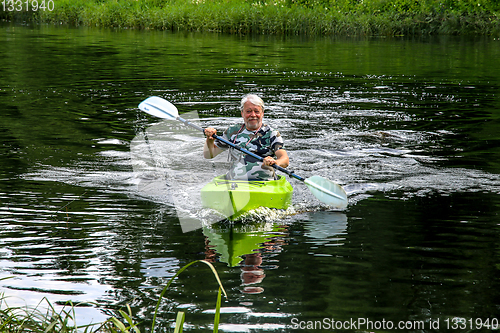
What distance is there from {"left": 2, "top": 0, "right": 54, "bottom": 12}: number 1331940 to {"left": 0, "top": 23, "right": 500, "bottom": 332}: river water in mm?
25385

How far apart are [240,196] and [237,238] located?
1.36ft

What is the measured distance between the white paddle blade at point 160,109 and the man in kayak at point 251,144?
3.08 feet

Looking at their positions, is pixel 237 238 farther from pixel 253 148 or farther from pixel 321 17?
pixel 321 17

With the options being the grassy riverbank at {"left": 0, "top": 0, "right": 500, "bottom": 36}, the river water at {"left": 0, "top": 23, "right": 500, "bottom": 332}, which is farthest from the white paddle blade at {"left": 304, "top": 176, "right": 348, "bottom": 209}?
the grassy riverbank at {"left": 0, "top": 0, "right": 500, "bottom": 36}

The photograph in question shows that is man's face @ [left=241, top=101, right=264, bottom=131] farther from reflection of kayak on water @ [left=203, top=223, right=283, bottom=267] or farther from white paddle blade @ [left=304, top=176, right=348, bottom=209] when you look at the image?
reflection of kayak on water @ [left=203, top=223, right=283, bottom=267]

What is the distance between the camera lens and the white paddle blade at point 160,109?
694 centimetres

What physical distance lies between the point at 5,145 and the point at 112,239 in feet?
14.6

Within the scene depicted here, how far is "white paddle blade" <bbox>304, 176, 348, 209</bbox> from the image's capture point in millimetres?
5898

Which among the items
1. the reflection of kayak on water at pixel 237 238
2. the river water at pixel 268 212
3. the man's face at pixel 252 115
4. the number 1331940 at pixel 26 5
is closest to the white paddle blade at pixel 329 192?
the river water at pixel 268 212

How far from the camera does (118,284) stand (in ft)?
13.3

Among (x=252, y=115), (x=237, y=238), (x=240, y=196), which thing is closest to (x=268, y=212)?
(x=240, y=196)

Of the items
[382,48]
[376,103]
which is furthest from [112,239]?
[382,48]

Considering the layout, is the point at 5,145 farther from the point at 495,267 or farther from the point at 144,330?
the point at 495,267

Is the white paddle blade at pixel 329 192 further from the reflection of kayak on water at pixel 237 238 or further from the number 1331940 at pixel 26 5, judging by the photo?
the number 1331940 at pixel 26 5
